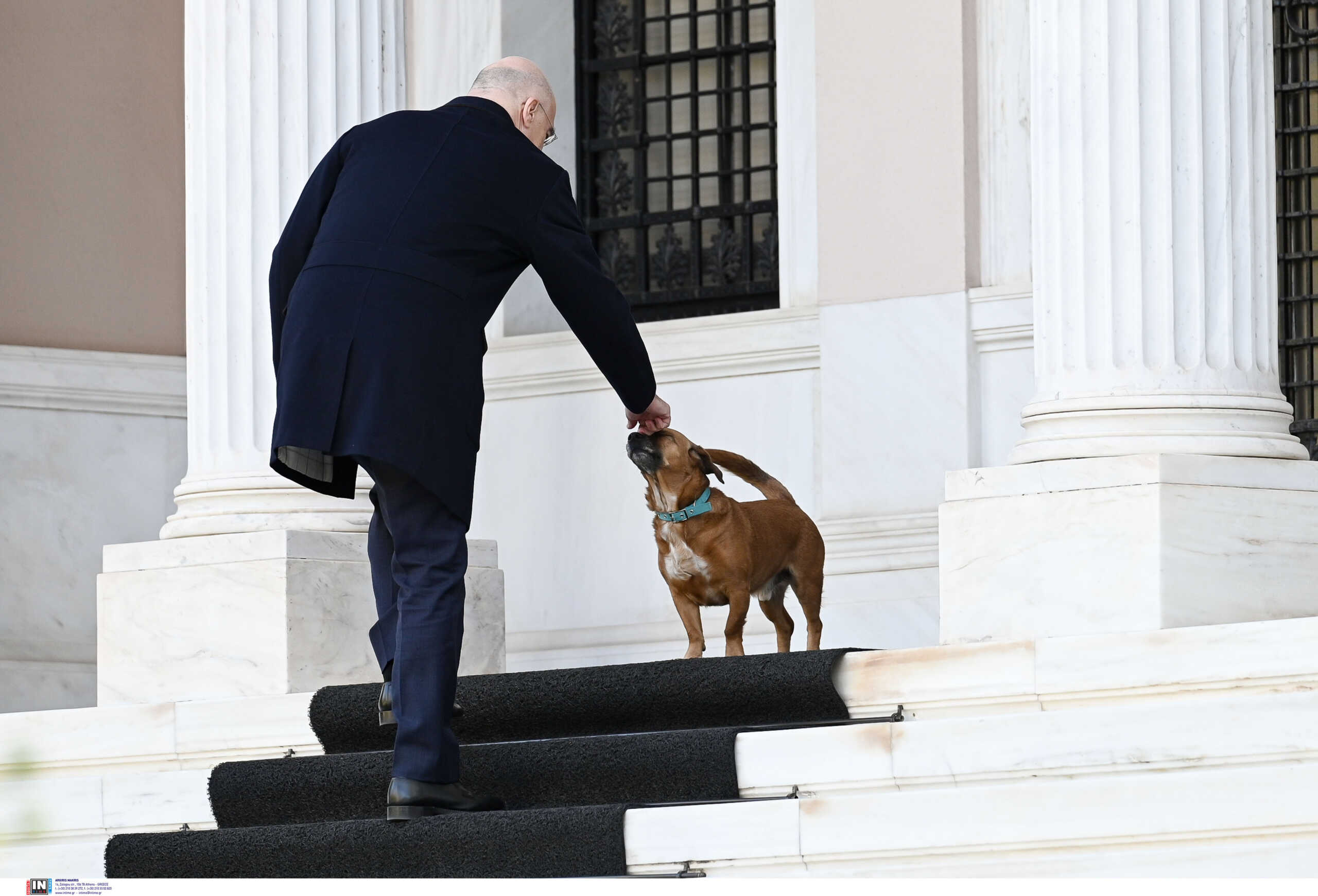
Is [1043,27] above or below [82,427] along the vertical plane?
above

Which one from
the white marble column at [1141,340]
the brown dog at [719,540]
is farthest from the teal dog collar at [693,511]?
the white marble column at [1141,340]

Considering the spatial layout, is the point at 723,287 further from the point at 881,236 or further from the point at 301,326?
the point at 301,326

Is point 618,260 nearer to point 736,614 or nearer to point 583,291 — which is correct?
point 736,614

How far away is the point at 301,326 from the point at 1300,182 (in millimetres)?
4634

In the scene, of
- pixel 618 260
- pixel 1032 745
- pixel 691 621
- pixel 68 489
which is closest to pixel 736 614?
pixel 691 621

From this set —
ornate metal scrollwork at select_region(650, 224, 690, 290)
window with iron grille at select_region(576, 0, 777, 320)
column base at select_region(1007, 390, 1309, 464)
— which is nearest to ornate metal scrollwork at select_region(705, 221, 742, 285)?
window with iron grille at select_region(576, 0, 777, 320)

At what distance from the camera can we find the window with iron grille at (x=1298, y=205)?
315 inches

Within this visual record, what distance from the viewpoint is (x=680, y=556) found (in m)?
6.54

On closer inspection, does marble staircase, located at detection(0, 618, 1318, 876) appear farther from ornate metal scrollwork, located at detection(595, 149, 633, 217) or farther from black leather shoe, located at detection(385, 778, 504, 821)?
ornate metal scrollwork, located at detection(595, 149, 633, 217)

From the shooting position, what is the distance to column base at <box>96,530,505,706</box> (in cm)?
669

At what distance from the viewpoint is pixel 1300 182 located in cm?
810

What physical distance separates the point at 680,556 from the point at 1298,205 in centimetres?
313

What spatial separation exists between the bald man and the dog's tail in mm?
1553

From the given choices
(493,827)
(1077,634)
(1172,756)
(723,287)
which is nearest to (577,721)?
(493,827)
